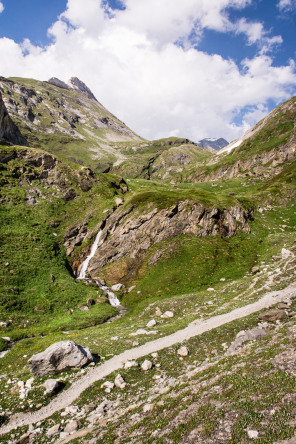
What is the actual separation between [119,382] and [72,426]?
16.5ft

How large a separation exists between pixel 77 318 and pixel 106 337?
11.7m

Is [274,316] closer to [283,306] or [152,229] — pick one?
[283,306]

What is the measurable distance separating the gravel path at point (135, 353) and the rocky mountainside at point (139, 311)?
0.43 feet

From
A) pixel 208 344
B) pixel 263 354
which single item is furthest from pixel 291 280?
pixel 263 354

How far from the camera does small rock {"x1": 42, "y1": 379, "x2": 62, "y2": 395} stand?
18.9m

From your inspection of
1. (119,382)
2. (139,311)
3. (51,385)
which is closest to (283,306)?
(119,382)

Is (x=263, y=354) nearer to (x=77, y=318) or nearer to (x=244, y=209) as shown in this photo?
(x=77, y=318)

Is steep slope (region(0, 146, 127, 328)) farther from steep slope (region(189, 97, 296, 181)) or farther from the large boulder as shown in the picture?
steep slope (region(189, 97, 296, 181))

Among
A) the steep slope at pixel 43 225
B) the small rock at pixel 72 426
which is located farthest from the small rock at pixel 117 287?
the small rock at pixel 72 426

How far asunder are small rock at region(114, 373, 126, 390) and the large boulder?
450cm

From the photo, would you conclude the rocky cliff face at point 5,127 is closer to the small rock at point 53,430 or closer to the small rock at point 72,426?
the small rock at point 53,430

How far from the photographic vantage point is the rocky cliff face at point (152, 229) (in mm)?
57750

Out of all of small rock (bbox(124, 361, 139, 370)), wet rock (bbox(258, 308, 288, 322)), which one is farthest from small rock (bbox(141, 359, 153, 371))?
wet rock (bbox(258, 308, 288, 322))

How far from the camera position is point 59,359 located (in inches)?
854
